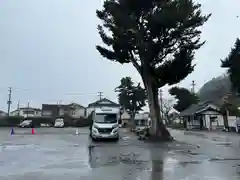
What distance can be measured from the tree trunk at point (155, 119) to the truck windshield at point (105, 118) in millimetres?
3894

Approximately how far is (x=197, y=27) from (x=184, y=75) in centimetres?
453

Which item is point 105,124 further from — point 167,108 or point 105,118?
point 167,108

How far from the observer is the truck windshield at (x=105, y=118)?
79.3ft

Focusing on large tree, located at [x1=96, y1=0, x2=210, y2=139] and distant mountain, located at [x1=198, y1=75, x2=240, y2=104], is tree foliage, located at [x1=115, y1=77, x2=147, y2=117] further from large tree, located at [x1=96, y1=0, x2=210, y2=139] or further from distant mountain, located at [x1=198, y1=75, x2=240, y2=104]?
large tree, located at [x1=96, y1=0, x2=210, y2=139]

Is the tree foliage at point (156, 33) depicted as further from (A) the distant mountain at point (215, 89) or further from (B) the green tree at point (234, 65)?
(A) the distant mountain at point (215, 89)

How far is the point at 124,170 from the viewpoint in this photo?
988 centimetres

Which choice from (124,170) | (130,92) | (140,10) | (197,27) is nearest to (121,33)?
(140,10)

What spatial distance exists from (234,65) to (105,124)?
1324cm

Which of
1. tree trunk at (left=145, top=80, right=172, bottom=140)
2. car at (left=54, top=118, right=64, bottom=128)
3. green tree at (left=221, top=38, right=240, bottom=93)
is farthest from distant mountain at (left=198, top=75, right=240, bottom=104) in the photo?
tree trunk at (left=145, top=80, right=172, bottom=140)

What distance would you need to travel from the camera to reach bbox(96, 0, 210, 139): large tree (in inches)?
942

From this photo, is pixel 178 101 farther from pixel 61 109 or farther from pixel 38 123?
pixel 61 109

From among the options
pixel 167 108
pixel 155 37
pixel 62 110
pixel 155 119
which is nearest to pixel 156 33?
pixel 155 37

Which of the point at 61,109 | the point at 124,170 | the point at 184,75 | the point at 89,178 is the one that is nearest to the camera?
the point at 89,178

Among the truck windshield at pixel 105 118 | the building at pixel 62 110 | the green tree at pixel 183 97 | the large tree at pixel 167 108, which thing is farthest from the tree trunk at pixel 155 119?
the building at pixel 62 110
